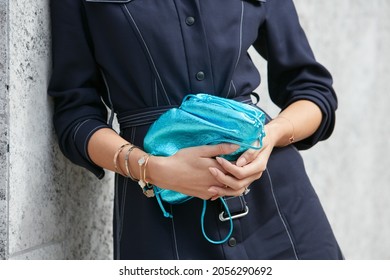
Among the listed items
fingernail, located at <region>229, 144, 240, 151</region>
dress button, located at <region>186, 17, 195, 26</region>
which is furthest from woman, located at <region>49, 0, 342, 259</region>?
fingernail, located at <region>229, 144, 240, 151</region>

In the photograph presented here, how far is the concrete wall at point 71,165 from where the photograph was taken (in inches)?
66.7

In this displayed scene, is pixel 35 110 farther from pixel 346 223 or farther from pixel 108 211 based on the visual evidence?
pixel 346 223

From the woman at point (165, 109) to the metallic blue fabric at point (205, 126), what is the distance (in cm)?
6

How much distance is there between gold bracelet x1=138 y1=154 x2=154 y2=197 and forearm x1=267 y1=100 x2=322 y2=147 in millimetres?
316

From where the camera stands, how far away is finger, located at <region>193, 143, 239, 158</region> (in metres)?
1.54

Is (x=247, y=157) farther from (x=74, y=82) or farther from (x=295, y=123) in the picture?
(x=74, y=82)

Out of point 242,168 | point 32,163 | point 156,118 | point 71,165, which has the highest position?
point 242,168

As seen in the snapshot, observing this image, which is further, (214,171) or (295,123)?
(295,123)

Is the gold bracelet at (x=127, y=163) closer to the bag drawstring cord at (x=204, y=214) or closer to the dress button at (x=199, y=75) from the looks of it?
the bag drawstring cord at (x=204, y=214)

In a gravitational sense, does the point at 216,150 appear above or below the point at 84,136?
above

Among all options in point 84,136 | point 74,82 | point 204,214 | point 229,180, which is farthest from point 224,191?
point 74,82

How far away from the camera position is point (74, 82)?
5.93 feet

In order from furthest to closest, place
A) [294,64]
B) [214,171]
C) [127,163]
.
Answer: [294,64]
[127,163]
[214,171]

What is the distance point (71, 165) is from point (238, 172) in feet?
2.20
